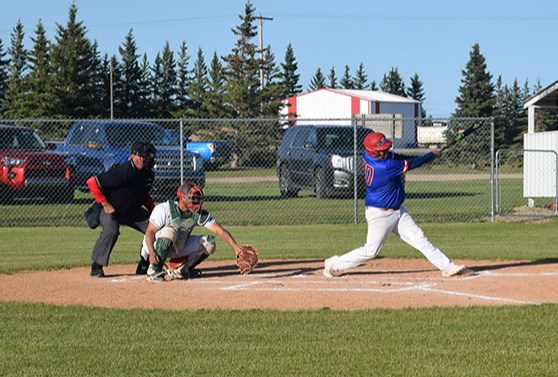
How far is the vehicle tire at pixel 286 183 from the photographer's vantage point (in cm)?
2453

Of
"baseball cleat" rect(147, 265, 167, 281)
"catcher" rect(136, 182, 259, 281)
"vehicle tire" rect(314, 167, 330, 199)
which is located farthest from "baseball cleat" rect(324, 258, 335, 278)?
"vehicle tire" rect(314, 167, 330, 199)

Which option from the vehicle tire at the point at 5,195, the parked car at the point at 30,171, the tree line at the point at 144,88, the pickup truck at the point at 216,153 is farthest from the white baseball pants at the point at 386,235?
the tree line at the point at 144,88

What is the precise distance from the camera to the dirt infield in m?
10.0

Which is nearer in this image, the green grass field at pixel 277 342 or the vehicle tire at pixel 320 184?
the green grass field at pixel 277 342

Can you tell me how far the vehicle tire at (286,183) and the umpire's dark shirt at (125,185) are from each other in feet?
40.9

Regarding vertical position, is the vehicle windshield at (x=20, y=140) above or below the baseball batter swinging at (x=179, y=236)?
above

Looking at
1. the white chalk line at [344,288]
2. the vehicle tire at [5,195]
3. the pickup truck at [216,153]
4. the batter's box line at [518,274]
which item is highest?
the pickup truck at [216,153]

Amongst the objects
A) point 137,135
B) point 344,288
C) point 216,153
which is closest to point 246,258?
point 344,288

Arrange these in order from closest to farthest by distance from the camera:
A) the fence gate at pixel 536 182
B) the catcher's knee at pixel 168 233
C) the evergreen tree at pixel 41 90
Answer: the catcher's knee at pixel 168 233, the fence gate at pixel 536 182, the evergreen tree at pixel 41 90

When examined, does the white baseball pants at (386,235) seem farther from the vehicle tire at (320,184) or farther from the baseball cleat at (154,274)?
the vehicle tire at (320,184)

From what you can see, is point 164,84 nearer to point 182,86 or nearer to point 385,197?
point 182,86

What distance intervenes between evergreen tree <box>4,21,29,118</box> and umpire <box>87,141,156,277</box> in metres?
49.1

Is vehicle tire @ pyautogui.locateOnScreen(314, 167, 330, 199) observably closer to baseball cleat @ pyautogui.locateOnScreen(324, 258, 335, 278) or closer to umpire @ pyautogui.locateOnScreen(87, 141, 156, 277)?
umpire @ pyautogui.locateOnScreen(87, 141, 156, 277)

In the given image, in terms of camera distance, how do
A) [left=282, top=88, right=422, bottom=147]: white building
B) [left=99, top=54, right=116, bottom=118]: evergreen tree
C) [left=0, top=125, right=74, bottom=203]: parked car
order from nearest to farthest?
[left=0, top=125, right=74, bottom=203]: parked car
[left=99, top=54, right=116, bottom=118]: evergreen tree
[left=282, top=88, right=422, bottom=147]: white building
